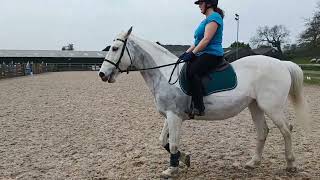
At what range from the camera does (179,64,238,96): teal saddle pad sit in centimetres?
564

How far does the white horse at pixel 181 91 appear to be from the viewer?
5.68 meters

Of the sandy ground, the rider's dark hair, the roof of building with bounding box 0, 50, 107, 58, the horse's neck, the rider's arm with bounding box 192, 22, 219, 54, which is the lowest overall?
the sandy ground

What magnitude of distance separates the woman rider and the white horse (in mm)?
194

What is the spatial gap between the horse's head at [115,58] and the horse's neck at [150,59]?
0.54ft

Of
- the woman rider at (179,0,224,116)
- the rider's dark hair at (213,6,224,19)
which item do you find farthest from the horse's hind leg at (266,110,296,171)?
the rider's dark hair at (213,6,224,19)

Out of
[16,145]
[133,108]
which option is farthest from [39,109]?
[16,145]

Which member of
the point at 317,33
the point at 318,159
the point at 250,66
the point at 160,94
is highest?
the point at 317,33

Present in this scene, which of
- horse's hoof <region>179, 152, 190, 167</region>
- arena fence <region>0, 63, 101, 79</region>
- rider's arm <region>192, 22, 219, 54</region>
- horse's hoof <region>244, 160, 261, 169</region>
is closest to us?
rider's arm <region>192, 22, 219, 54</region>

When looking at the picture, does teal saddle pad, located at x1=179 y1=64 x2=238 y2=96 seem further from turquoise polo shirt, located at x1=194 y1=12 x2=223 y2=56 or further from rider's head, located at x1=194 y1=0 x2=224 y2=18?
rider's head, located at x1=194 y1=0 x2=224 y2=18

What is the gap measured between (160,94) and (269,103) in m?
1.60

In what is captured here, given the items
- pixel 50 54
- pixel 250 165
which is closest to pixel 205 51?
pixel 250 165

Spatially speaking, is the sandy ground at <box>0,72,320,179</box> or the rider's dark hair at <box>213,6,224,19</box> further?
the sandy ground at <box>0,72,320,179</box>

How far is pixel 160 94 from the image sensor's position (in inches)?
226

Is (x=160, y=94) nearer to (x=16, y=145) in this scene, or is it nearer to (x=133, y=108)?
(x=16, y=145)
